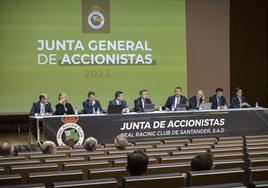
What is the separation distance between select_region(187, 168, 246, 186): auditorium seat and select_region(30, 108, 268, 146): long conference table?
5572 mm

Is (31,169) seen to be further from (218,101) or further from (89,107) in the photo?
(218,101)

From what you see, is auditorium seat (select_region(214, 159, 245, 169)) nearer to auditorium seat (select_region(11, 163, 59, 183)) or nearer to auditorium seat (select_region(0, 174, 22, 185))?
auditorium seat (select_region(11, 163, 59, 183))

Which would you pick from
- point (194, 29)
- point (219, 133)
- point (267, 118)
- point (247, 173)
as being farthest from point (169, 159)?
point (194, 29)

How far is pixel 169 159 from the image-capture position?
3.74 metres

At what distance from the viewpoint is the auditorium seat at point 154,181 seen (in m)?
2.27

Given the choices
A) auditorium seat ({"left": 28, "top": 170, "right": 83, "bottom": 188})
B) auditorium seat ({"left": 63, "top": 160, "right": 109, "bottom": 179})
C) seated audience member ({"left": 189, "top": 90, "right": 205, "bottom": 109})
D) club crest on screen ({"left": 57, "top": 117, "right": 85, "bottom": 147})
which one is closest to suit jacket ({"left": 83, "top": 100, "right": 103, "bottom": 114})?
club crest on screen ({"left": 57, "top": 117, "right": 85, "bottom": 147})

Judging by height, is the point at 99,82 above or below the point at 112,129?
above

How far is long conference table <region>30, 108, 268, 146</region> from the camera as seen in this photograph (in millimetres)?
7895

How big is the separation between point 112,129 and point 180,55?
4482 mm

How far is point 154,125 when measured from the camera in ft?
27.4

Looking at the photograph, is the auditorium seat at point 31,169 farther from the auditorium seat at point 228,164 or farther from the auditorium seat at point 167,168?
the auditorium seat at point 228,164

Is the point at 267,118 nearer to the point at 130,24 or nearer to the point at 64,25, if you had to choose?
the point at 130,24

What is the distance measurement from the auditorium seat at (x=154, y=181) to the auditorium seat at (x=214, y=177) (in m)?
0.08

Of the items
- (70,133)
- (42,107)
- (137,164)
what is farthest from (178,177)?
(42,107)
